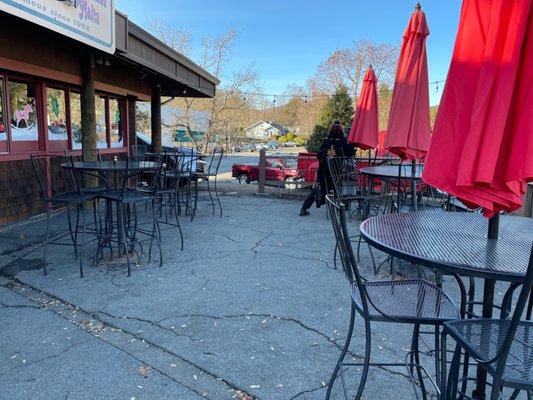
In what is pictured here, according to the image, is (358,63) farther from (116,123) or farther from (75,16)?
(75,16)

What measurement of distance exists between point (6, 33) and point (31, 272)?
356cm

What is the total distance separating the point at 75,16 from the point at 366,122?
4295 mm

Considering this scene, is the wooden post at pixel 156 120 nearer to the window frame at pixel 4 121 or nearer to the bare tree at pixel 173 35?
the window frame at pixel 4 121

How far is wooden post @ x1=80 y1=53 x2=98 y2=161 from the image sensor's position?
22.5 ft

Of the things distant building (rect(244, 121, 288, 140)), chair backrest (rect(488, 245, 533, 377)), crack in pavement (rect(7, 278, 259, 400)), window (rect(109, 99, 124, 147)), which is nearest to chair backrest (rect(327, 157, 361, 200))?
crack in pavement (rect(7, 278, 259, 400))

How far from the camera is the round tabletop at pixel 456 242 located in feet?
5.05

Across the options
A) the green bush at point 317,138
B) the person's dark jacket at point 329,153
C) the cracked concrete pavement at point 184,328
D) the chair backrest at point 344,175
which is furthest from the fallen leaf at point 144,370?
the green bush at point 317,138

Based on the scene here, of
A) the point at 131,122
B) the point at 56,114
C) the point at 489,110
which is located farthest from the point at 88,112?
the point at 489,110

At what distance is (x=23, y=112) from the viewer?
6.42m

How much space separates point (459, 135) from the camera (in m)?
1.64

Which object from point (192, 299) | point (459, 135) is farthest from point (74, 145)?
point (459, 135)

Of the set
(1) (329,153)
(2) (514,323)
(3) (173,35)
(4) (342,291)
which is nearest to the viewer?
(2) (514,323)

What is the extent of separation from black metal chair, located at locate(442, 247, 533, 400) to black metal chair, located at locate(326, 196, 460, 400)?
0.54ft

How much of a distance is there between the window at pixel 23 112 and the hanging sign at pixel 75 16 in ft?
5.85
